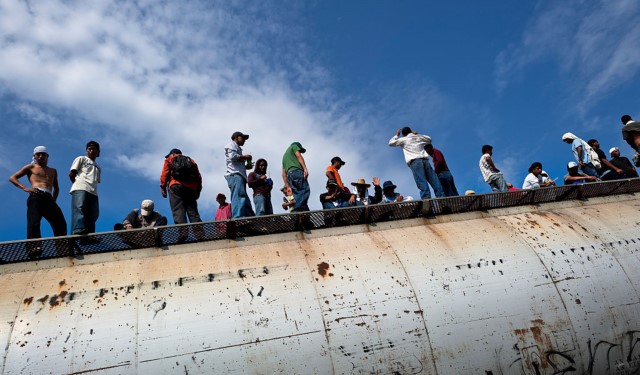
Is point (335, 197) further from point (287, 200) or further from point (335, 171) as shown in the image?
point (287, 200)

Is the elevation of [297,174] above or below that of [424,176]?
above

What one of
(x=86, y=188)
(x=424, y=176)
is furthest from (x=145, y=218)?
(x=424, y=176)

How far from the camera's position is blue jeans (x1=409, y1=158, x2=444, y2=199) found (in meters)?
7.20

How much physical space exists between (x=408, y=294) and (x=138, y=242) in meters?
3.04

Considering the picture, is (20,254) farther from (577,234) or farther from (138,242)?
(577,234)

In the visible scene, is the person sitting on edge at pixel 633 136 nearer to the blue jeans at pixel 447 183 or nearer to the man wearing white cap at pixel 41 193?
the blue jeans at pixel 447 183

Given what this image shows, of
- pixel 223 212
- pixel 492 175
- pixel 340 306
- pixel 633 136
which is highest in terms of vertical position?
pixel 223 212

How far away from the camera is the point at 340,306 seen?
3906 mm

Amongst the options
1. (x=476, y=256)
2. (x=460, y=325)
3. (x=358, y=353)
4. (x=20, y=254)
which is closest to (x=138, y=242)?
(x=20, y=254)

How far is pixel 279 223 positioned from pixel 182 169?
2056 millimetres

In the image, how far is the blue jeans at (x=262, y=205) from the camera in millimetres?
6801

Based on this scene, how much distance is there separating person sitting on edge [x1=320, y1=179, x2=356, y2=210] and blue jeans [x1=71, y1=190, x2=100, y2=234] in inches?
150

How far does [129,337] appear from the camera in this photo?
3.46m

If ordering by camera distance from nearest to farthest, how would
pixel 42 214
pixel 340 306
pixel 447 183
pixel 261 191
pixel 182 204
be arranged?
pixel 340 306, pixel 42 214, pixel 182 204, pixel 261 191, pixel 447 183
